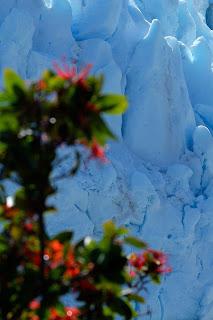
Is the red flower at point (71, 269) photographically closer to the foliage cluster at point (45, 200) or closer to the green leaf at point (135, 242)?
the foliage cluster at point (45, 200)

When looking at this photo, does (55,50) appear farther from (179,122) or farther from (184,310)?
(184,310)

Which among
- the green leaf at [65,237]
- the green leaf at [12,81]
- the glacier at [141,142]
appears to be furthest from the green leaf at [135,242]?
the glacier at [141,142]

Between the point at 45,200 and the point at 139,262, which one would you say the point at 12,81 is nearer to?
the point at 45,200

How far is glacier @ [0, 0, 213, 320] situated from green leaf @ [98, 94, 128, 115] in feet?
14.4

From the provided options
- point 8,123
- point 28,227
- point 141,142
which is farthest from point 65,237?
A: point 141,142

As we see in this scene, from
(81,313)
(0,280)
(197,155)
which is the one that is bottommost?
(197,155)

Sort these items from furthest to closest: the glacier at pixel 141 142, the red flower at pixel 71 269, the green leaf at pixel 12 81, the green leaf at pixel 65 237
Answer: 1. the glacier at pixel 141 142
2. the green leaf at pixel 65 237
3. the red flower at pixel 71 269
4. the green leaf at pixel 12 81

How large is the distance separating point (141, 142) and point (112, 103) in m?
5.70

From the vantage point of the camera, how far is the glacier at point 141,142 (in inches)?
241

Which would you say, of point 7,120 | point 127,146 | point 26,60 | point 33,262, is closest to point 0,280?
point 33,262

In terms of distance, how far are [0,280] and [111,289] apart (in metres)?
0.22

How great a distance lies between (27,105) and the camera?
3.92 ft

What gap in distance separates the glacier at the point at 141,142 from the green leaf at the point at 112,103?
4403 mm

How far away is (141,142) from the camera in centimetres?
692
